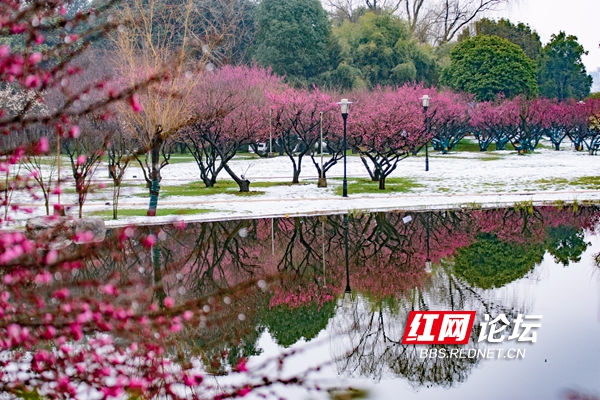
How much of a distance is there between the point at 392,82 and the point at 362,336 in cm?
4418

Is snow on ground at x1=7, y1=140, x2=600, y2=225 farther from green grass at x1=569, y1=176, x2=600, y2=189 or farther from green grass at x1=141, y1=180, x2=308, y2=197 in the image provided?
green grass at x1=141, y1=180, x2=308, y2=197

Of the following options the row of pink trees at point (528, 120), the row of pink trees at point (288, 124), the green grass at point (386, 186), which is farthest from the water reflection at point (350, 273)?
the row of pink trees at point (528, 120)

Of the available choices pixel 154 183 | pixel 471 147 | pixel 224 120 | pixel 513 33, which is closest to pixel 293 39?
pixel 471 147

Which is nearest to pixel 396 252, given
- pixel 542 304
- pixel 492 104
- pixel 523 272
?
pixel 523 272

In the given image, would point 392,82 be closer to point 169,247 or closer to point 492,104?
point 492,104

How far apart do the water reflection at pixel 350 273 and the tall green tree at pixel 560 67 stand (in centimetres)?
4331

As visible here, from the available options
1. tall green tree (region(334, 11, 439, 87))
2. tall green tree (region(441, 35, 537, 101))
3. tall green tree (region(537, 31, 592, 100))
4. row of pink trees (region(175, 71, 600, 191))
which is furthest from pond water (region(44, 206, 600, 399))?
tall green tree (region(537, 31, 592, 100))

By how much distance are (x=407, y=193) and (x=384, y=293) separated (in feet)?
44.8

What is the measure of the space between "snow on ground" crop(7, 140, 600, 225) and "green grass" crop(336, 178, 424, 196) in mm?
349

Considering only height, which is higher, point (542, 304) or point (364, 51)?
point (364, 51)

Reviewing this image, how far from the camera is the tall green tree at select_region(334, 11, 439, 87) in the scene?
1997 inches

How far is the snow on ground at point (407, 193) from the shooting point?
2078 cm

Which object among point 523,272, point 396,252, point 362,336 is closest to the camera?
point 362,336

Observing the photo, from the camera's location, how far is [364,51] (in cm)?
5081
